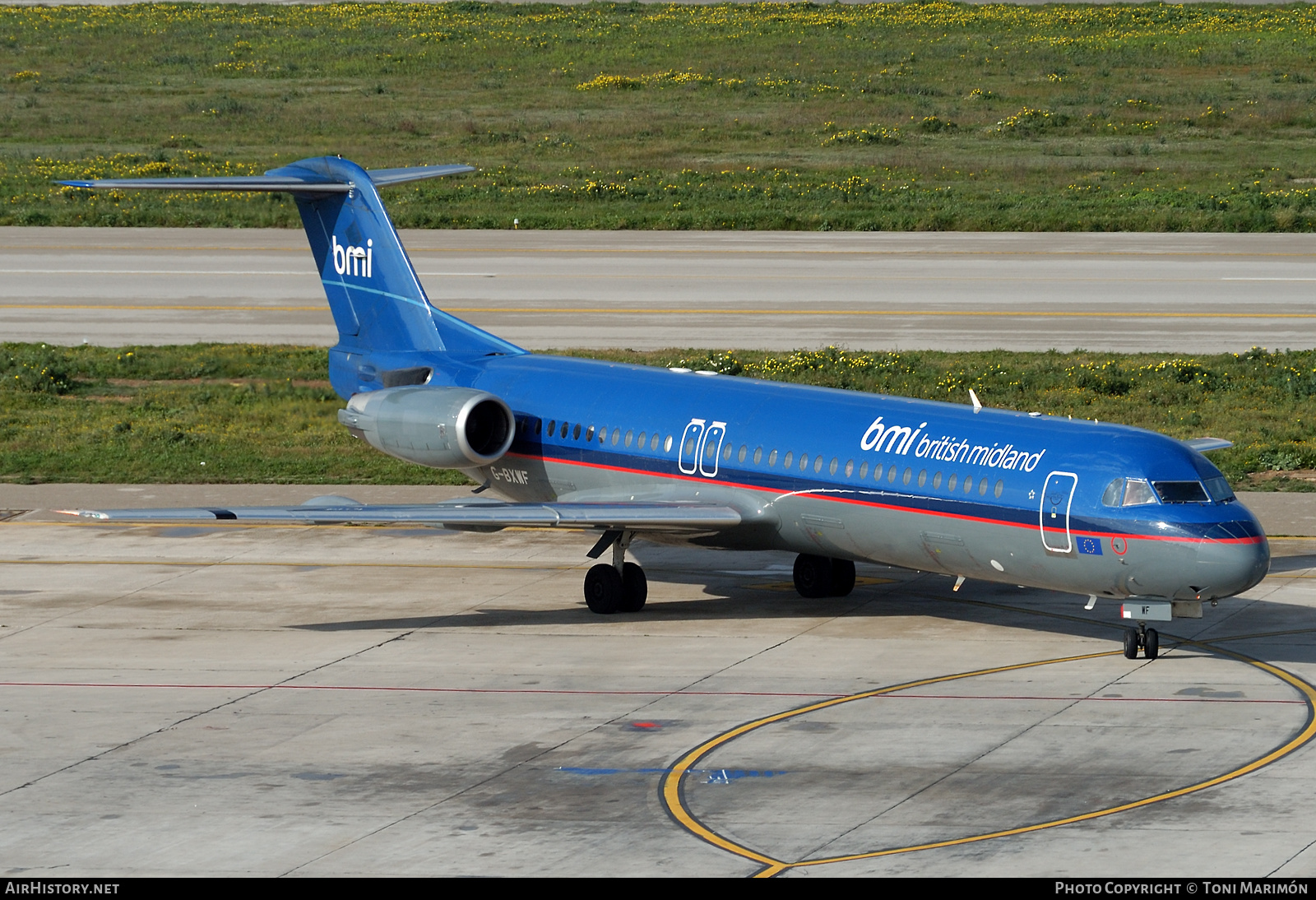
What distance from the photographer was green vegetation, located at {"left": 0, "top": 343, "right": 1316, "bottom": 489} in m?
34.5

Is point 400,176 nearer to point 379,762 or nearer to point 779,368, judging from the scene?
point 779,368

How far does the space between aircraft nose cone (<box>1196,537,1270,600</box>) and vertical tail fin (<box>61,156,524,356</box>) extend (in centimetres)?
1237

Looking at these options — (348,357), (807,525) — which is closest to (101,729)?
(807,525)

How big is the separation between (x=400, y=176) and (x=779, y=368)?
1107 centimetres

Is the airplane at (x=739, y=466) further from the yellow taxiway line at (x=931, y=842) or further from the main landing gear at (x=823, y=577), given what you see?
the yellow taxiway line at (x=931, y=842)

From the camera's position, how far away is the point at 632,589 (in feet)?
82.6

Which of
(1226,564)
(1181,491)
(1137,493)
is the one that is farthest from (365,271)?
(1226,564)

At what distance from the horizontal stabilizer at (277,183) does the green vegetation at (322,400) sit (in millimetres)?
5823

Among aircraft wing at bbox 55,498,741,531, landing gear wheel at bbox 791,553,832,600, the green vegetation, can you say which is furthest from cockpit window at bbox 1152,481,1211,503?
the green vegetation

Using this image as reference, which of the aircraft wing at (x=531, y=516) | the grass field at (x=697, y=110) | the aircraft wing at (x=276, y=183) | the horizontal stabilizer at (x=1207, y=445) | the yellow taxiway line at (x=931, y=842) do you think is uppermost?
the grass field at (x=697, y=110)

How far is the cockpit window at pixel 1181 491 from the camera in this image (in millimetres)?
20922

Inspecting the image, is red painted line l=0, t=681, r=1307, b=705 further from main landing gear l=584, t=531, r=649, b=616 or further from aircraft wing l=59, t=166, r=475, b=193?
aircraft wing l=59, t=166, r=475, b=193

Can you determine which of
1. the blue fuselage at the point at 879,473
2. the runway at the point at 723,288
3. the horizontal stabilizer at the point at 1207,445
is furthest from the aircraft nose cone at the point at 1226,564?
the runway at the point at 723,288

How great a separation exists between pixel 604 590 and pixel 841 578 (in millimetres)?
3463
